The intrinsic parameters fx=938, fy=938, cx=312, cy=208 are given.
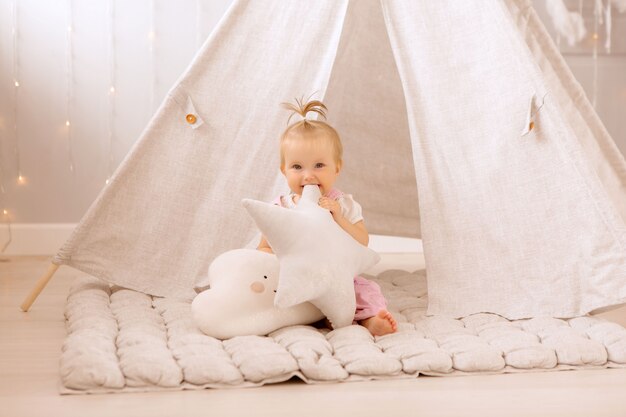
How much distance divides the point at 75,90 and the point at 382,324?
172 centimetres

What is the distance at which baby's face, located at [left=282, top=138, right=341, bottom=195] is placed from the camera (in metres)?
2.04

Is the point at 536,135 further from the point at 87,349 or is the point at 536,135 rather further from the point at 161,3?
the point at 161,3

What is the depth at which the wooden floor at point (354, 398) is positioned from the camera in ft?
4.66

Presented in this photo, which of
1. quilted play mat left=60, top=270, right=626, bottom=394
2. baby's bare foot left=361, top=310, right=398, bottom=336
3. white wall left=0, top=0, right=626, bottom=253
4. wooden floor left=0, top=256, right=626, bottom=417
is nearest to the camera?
wooden floor left=0, top=256, right=626, bottom=417

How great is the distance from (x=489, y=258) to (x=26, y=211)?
1.79 m

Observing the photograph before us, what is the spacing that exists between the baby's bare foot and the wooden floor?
0.26m

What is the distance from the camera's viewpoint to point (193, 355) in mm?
1617

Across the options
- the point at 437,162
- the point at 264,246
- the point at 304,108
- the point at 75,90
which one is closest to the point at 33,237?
the point at 75,90

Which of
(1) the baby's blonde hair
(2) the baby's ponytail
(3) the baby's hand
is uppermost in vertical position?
(2) the baby's ponytail

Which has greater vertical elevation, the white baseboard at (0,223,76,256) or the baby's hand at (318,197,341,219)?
the baby's hand at (318,197,341,219)

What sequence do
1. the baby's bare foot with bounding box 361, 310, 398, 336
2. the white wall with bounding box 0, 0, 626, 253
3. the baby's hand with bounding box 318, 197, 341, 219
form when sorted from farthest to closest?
the white wall with bounding box 0, 0, 626, 253
the baby's hand with bounding box 318, 197, 341, 219
the baby's bare foot with bounding box 361, 310, 398, 336

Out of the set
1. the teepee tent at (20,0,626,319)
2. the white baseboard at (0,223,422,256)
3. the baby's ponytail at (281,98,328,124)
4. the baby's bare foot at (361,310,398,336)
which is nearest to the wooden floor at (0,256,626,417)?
the baby's bare foot at (361,310,398,336)

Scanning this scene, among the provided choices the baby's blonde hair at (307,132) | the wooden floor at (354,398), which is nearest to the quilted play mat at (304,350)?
the wooden floor at (354,398)

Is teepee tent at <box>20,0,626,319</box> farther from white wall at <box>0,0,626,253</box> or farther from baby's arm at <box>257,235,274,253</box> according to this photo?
white wall at <box>0,0,626,253</box>
